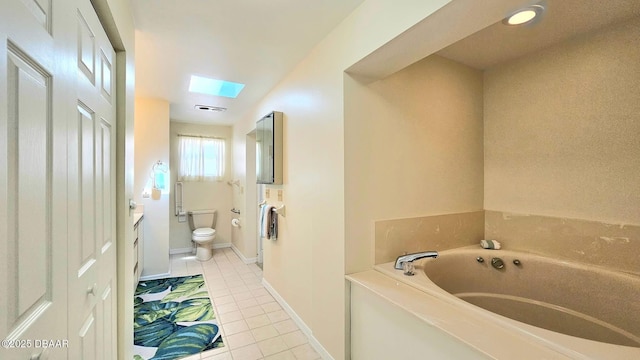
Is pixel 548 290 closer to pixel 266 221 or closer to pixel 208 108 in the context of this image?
pixel 266 221

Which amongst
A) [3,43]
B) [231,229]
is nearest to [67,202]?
[3,43]

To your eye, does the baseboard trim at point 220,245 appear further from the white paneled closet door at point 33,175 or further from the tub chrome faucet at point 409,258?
the white paneled closet door at point 33,175

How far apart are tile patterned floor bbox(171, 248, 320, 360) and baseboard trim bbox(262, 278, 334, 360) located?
4 centimetres

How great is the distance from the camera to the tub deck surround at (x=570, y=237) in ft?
5.56

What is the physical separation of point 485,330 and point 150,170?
4.00 m

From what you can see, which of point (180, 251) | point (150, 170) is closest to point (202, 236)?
point (180, 251)

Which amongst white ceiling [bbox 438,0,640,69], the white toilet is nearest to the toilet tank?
the white toilet

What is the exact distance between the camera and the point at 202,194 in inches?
192

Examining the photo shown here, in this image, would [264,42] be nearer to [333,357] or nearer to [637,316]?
[333,357]

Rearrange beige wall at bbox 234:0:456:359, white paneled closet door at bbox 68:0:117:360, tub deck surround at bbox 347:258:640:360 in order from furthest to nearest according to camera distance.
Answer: beige wall at bbox 234:0:456:359
tub deck surround at bbox 347:258:640:360
white paneled closet door at bbox 68:0:117:360

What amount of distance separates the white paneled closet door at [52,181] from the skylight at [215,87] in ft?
6.10

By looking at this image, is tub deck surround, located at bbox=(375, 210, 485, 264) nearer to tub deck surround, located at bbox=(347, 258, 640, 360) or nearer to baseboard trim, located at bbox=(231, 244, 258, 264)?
tub deck surround, located at bbox=(347, 258, 640, 360)

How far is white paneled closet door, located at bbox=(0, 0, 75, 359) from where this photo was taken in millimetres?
498

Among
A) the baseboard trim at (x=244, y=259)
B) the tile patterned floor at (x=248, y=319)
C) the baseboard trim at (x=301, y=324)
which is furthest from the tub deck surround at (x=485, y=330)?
the baseboard trim at (x=244, y=259)
